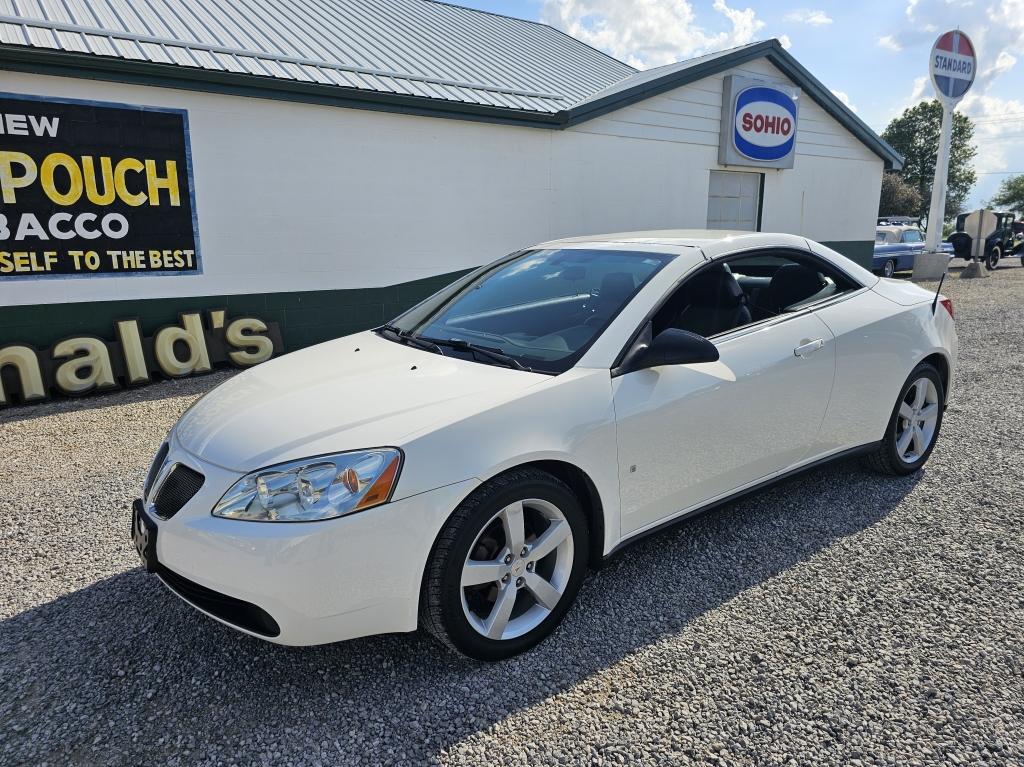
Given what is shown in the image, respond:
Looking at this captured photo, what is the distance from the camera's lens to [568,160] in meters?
10.4

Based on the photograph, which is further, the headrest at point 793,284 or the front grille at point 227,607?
the headrest at point 793,284

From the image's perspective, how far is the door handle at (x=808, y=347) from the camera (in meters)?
3.48

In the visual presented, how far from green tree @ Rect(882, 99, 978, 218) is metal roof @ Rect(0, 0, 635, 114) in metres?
59.8

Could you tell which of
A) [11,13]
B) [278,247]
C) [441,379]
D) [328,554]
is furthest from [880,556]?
[11,13]

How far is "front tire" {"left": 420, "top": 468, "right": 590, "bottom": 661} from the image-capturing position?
7.92ft

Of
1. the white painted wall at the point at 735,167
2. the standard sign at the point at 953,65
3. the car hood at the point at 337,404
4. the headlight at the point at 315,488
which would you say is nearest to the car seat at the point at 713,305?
the car hood at the point at 337,404

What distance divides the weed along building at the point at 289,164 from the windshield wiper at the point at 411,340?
4.60 meters

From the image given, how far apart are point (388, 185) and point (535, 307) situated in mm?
6087

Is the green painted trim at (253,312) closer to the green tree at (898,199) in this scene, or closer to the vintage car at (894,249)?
the vintage car at (894,249)

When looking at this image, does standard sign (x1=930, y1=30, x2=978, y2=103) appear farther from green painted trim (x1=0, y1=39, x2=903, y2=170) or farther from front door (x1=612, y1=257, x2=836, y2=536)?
front door (x1=612, y1=257, x2=836, y2=536)

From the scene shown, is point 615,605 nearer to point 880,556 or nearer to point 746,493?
point 746,493

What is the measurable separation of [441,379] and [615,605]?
48.1 inches

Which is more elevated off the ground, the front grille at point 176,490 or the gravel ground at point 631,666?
the front grille at point 176,490

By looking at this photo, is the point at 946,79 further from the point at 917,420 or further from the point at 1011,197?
the point at 1011,197
